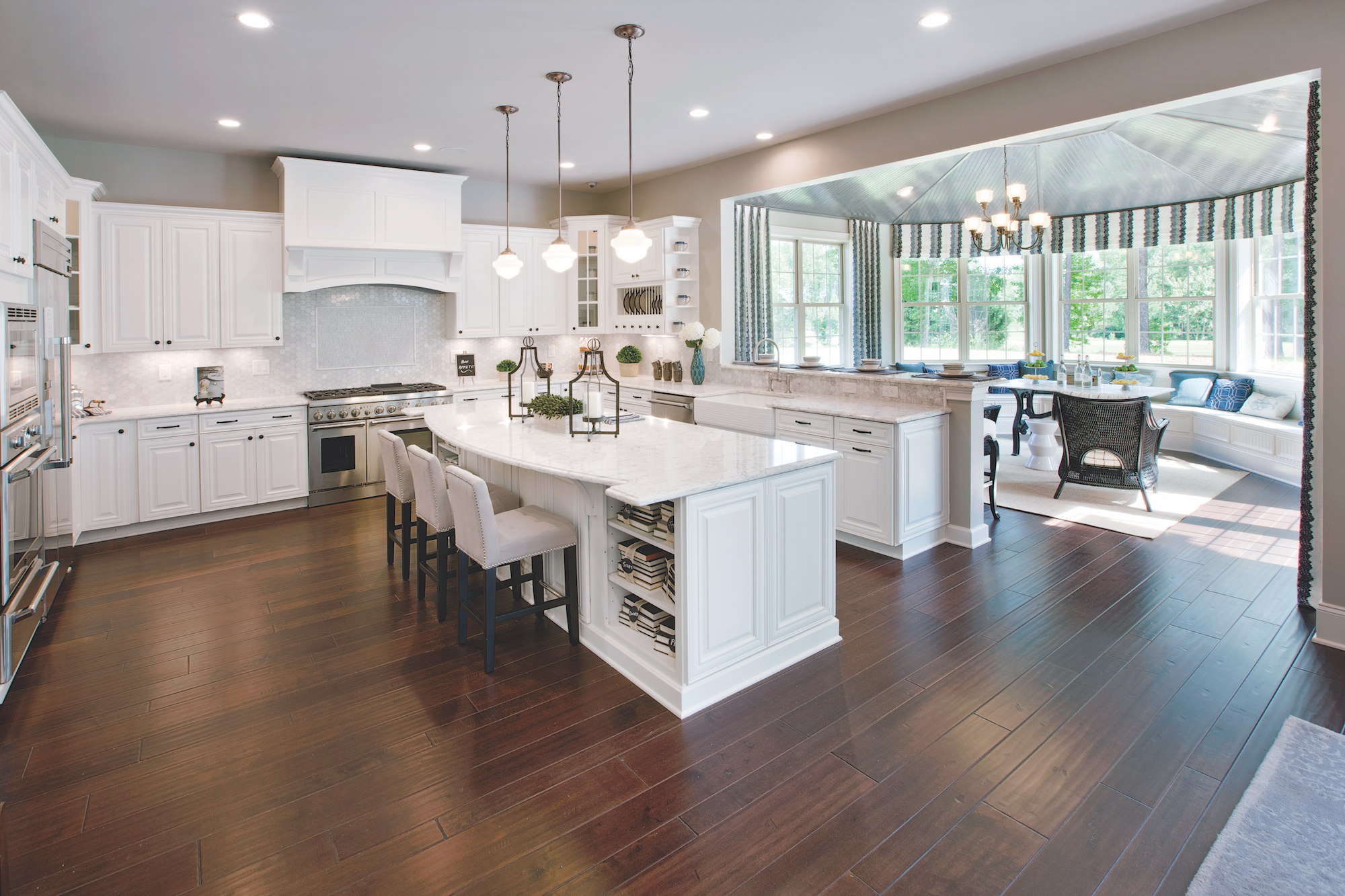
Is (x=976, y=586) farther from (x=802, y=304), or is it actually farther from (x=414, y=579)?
(x=802, y=304)

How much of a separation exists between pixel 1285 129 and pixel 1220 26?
346 cm

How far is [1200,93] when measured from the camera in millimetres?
3496

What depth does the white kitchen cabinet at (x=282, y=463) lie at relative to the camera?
571 centimetres

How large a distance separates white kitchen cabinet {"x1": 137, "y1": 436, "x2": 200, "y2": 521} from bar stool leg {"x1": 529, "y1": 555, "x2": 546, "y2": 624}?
11.1 feet

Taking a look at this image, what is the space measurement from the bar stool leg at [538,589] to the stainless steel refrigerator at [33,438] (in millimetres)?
2078

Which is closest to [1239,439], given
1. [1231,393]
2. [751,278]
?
[1231,393]

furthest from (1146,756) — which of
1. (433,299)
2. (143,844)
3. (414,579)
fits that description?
(433,299)

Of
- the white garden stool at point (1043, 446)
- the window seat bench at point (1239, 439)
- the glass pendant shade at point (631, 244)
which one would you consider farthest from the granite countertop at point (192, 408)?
the window seat bench at point (1239, 439)

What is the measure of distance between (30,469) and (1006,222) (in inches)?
296

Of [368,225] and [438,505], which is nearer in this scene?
[438,505]

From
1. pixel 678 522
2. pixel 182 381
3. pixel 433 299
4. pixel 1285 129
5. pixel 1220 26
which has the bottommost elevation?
pixel 678 522

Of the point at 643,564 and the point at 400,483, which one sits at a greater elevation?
the point at 400,483

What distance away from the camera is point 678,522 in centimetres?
273

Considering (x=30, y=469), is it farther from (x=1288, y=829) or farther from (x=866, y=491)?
(x=1288, y=829)
